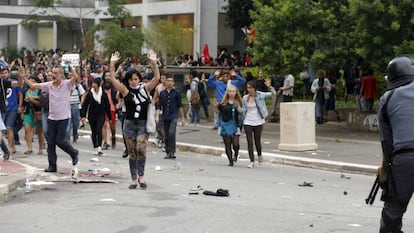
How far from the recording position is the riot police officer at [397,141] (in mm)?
6547

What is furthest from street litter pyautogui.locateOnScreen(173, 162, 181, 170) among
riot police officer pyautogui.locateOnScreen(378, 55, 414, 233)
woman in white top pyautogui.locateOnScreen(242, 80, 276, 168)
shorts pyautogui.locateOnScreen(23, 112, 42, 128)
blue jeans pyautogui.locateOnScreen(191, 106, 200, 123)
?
blue jeans pyautogui.locateOnScreen(191, 106, 200, 123)

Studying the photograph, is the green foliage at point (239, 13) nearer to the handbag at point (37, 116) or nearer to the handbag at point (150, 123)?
the handbag at point (37, 116)

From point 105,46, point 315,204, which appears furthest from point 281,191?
point 105,46

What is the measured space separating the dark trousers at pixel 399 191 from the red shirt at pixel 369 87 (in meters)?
18.1

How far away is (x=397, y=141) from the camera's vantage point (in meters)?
6.60

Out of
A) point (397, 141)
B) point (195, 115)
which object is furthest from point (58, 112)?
point (195, 115)

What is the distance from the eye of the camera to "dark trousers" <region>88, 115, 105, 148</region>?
17656 millimetres

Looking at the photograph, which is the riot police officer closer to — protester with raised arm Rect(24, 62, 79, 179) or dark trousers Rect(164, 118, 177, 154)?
protester with raised arm Rect(24, 62, 79, 179)

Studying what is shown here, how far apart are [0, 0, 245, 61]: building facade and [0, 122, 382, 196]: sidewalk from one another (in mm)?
18707

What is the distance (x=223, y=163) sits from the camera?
55.5 ft

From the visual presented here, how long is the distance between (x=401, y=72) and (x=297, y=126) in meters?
12.1

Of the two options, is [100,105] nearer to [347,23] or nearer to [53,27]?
[347,23]

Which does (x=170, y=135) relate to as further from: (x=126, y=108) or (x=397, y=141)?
(x=397, y=141)

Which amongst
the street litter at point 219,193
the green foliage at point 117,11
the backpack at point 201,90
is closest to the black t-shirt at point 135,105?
the street litter at point 219,193
